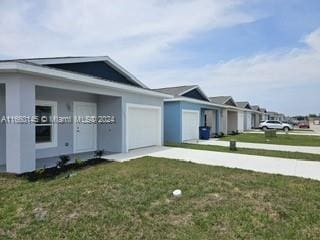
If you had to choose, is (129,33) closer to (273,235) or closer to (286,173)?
(286,173)

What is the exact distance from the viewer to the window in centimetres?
1033

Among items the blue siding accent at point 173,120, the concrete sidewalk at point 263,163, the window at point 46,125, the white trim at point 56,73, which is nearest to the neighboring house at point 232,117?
the blue siding accent at point 173,120

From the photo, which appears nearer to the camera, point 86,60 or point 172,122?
point 86,60

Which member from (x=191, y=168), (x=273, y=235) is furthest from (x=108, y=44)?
(x=273, y=235)

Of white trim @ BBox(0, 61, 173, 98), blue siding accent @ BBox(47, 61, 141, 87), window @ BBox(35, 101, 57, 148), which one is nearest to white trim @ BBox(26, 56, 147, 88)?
blue siding accent @ BBox(47, 61, 141, 87)

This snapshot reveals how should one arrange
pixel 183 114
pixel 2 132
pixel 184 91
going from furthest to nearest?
pixel 184 91 → pixel 183 114 → pixel 2 132

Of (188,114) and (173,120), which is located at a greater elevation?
(188,114)

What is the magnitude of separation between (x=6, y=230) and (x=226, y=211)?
3828 mm

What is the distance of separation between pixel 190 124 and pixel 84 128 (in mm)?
9725

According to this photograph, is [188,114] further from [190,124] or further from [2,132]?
[2,132]

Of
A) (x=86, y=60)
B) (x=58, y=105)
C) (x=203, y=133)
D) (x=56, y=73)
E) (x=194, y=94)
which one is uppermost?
(x=86, y=60)

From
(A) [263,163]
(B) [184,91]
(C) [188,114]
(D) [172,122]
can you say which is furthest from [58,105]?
(B) [184,91]

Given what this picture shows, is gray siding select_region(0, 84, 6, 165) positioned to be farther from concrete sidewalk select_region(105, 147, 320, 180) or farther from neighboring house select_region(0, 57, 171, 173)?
concrete sidewalk select_region(105, 147, 320, 180)

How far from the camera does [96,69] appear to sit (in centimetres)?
1252
